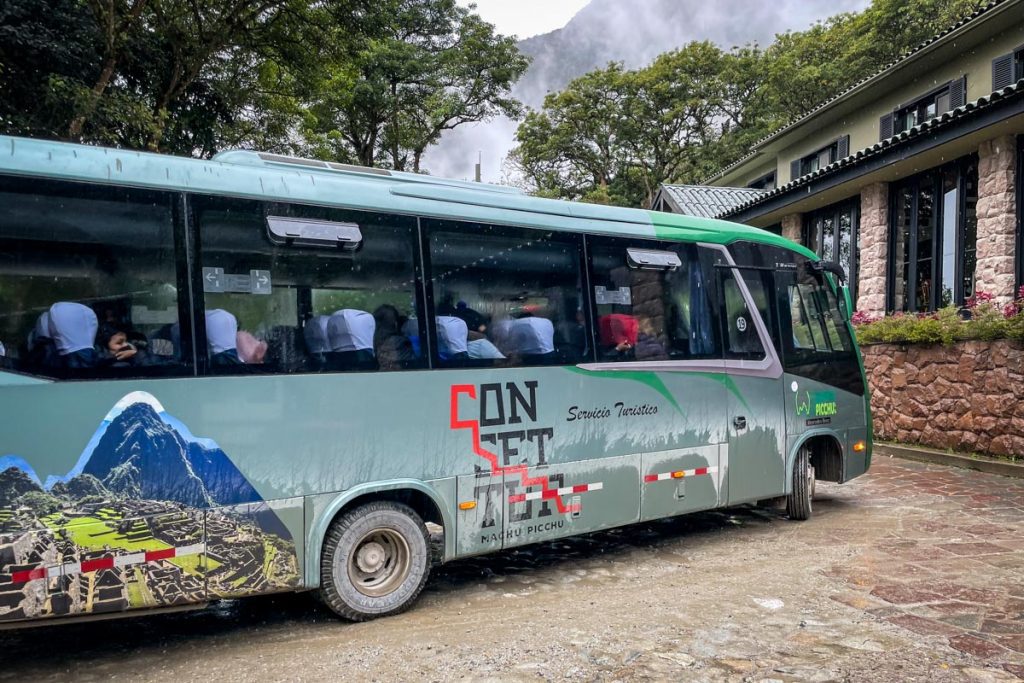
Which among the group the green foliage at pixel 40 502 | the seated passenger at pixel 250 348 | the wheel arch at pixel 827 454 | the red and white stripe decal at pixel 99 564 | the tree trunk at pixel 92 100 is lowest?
the wheel arch at pixel 827 454

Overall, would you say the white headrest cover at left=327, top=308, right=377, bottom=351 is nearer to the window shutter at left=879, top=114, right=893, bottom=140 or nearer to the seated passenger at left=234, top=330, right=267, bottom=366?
the seated passenger at left=234, top=330, right=267, bottom=366

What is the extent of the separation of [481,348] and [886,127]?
56.0ft

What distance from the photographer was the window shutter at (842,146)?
2081 centimetres

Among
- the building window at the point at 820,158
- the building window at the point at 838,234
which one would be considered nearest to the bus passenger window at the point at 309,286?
the building window at the point at 838,234

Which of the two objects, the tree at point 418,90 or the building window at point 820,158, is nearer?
the building window at point 820,158

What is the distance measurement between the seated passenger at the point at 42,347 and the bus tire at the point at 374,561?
2.03 metres

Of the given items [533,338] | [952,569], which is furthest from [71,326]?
[952,569]

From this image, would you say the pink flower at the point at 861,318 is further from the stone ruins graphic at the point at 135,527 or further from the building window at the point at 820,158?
the stone ruins graphic at the point at 135,527

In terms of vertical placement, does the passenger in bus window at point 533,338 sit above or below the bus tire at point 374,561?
above

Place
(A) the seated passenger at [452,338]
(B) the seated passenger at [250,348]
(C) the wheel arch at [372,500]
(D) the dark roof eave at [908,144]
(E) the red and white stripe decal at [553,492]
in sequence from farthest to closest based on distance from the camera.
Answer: (D) the dark roof eave at [908,144] < (E) the red and white stripe decal at [553,492] < (A) the seated passenger at [452,338] < (C) the wheel arch at [372,500] < (B) the seated passenger at [250,348]

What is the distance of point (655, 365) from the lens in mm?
6863

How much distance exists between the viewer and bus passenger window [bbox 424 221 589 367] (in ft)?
18.8

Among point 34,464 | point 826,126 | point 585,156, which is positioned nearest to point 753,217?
point 826,126

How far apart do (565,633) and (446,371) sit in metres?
2.00
